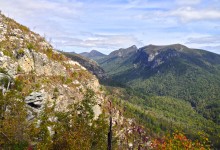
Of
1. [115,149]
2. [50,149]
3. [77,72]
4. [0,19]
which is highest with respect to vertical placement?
[0,19]

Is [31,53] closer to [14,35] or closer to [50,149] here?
[14,35]

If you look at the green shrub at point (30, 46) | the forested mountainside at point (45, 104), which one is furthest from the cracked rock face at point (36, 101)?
the green shrub at point (30, 46)

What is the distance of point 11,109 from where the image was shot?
144 ft

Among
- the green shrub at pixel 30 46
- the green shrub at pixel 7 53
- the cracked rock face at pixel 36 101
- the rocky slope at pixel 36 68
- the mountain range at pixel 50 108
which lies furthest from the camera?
the green shrub at pixel 30 46

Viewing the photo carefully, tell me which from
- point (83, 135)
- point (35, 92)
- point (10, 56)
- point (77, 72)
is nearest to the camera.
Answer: point (83, 135)

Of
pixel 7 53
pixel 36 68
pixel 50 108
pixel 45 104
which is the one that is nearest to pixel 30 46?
pixel 36 68

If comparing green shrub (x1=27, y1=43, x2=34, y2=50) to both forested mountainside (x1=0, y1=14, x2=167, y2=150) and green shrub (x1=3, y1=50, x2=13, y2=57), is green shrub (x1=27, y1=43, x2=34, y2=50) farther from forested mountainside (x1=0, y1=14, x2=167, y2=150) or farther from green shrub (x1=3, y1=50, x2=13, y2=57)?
green shrub (x1=3, y1=50, x2=13, y2=57)

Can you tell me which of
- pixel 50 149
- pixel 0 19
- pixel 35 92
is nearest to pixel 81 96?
pixel 35 92

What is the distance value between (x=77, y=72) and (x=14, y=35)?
2563 centimetres

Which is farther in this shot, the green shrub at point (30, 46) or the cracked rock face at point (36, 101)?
the green shrub at point (30, 46)

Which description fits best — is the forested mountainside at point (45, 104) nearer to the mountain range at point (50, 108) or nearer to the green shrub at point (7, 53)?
the mountain range at point (50, 108)

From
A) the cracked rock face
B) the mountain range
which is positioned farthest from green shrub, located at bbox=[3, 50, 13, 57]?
the cracked rock face

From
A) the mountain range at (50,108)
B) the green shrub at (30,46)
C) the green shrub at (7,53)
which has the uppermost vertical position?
the green shrub at (30,46)

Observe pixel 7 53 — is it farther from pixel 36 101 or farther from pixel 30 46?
pixel 36 101
